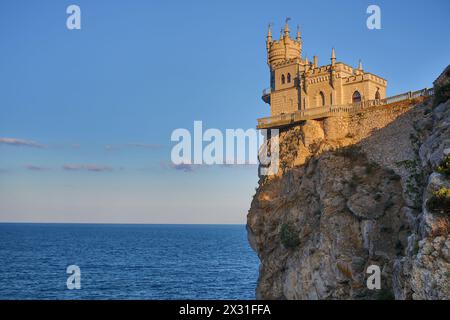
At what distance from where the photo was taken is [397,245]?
30938 mm

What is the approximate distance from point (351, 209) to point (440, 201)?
1152 cm

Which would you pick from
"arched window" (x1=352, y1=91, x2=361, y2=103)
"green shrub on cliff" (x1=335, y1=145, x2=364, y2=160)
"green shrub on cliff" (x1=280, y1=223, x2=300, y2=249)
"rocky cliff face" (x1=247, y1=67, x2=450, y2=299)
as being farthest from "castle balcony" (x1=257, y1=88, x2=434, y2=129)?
"green shrub on cliff" (x1=280, y1=223, x2=300, y2=249)

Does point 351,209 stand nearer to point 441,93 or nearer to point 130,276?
point 441,93

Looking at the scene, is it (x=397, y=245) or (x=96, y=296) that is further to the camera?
(x=96, y=296)

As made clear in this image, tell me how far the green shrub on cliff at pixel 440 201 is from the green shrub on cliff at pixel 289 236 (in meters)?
15.9

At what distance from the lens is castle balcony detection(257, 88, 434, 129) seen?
3688 cm

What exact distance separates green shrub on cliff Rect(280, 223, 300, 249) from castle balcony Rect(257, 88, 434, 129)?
31.9ft

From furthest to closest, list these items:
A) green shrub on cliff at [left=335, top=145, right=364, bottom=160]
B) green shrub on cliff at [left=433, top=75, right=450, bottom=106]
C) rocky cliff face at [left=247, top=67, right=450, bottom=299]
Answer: green shrub on cliff at [left=335, top=145, right=364, bottom=160]
green shrub on cliff at [left=433, top=75, right=450, bottom=106]
rocky cliff face at [left=247, top=67, right=450, bottom=299]

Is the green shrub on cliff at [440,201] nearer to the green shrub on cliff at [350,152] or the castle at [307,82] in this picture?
the green shrub on cliff at [350,152]

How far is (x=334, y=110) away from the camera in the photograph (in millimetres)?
41719

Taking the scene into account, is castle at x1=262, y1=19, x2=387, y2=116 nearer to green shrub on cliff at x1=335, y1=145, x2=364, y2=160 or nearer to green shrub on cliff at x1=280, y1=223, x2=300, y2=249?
green shrub on cliff at x1=335, y1=145, x2=364, y2=160

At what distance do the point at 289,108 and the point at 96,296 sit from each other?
35.5m
